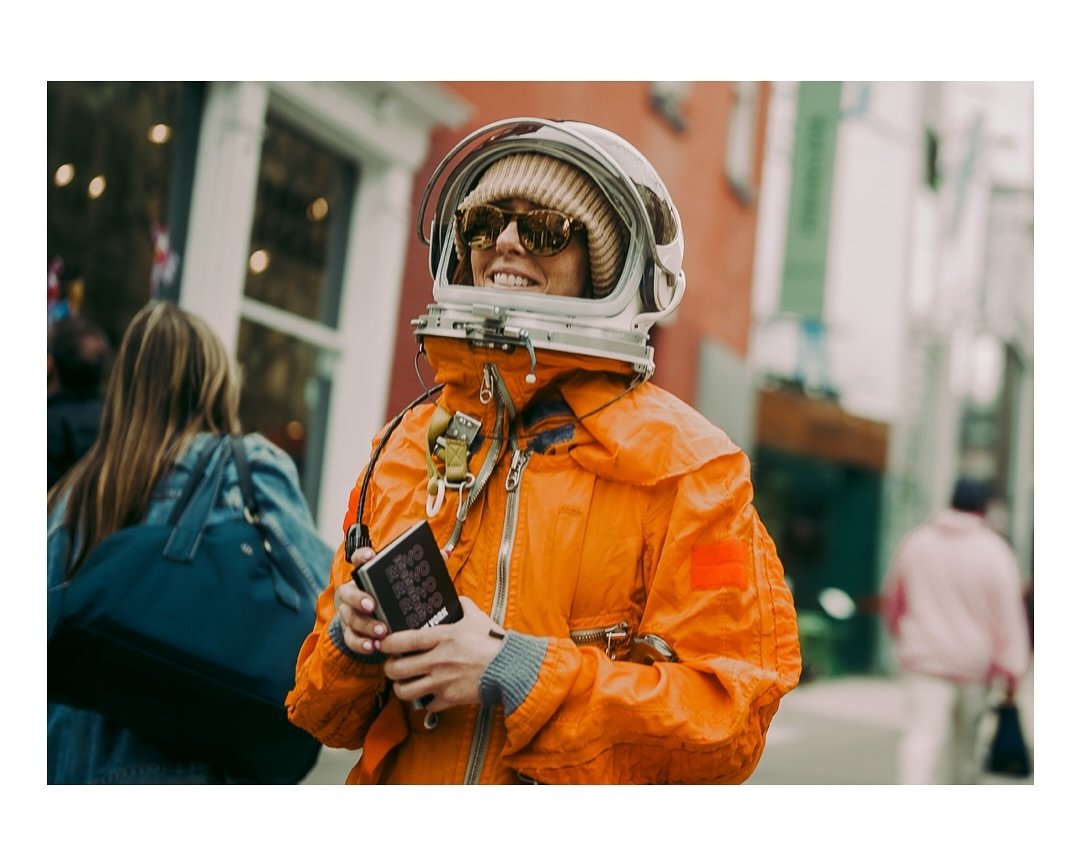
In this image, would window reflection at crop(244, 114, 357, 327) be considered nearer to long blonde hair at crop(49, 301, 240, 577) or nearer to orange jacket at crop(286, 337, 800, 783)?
long blonde hair at crop(49, 301, 240, 577)

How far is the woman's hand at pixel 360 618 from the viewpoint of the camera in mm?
1519

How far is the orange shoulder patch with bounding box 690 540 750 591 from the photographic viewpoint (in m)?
1.52

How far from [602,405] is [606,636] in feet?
1.06

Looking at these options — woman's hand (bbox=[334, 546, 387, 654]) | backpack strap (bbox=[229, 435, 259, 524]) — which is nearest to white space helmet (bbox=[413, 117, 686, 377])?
woman's hand (bbox=[334, 546, 387, 654])

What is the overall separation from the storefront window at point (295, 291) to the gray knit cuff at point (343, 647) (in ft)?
5.56

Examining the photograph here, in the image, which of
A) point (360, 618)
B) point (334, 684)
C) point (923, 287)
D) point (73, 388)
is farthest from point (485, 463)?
point (923, 287)

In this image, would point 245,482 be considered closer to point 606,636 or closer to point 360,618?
point 360,618

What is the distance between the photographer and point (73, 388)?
112 inches

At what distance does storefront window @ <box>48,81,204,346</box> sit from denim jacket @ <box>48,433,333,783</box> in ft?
2.28

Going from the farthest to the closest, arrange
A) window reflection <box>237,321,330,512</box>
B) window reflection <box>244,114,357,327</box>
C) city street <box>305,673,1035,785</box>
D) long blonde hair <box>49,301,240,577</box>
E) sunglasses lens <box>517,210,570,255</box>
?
window reflection <box>244,114,357,327</box>, window reflection <box>237,321,330,512</box>, city street <box>305,673,1035,785</box>, long blonde hair <box>49,301,240,577</box>, sunglasses lens <box>517,210,570,255</box>

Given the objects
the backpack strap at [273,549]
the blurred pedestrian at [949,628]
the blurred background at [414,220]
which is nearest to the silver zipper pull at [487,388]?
the backpack strap at [273,549]
